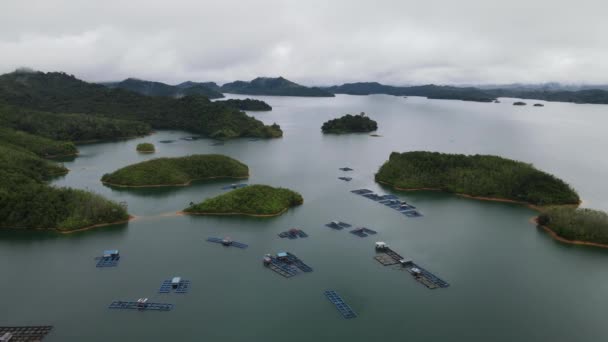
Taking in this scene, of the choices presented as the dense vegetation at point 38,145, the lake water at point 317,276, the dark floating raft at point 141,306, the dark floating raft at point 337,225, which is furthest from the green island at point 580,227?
the dense vegetation at point 38,145

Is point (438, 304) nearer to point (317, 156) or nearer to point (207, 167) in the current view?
point (207, 167)

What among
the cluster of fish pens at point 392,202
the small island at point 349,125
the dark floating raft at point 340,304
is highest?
the small island at point 349,125

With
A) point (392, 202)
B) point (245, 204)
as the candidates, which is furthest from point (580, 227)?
point (245, 204)

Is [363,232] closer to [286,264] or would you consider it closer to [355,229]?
[355,229]

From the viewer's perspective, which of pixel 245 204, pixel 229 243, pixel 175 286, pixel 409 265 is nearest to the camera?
pixel 175 286

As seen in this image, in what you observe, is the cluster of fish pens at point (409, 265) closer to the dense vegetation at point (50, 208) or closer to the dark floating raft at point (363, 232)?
the dark floating raft at point (363, 232)

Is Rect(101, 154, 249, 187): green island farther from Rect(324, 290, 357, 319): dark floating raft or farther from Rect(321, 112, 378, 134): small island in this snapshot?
Rect(321, 112, 378, 134): small island

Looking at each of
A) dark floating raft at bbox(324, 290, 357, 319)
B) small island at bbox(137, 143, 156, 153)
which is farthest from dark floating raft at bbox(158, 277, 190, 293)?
small island at bbox(137, 143, 156, 153)
